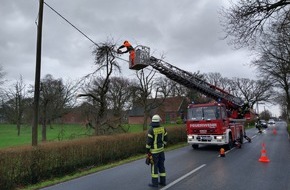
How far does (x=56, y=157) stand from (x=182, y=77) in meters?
9.80

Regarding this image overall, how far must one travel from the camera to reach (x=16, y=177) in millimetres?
9125

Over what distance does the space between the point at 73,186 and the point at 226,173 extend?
5.32 meters

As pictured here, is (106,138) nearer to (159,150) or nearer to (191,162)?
(191,162)

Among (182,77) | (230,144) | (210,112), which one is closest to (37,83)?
(182,77)

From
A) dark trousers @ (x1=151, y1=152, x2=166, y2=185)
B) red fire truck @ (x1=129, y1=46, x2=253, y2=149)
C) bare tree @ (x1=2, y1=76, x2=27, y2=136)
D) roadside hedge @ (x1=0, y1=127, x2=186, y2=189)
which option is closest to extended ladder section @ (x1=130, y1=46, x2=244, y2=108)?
red fire truck @ (x1=129, y1=46, x2=253, y2=149)

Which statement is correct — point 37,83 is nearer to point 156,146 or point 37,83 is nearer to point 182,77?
point 156,146

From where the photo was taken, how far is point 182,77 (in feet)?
59.4

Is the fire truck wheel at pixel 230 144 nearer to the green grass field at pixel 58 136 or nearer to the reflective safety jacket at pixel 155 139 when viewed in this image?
the green grass field at pixel 58 136

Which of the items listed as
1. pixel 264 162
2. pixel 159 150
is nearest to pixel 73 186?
pixel 159 150

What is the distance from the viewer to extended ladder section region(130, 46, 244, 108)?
15.3 metres

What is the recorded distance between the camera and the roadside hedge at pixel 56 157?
8.90 metres

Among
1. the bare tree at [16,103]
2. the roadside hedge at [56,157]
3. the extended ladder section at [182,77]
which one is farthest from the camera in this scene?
the bare tree at [16,103]

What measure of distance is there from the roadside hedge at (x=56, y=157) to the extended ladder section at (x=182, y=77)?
4.18m

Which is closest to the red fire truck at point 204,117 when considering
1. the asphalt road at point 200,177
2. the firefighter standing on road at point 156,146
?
the asphalt road at point 200,177
